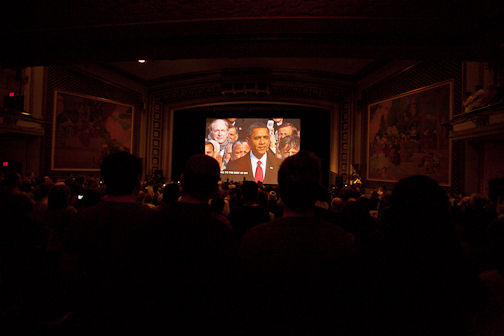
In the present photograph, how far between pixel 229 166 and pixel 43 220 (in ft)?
36.9

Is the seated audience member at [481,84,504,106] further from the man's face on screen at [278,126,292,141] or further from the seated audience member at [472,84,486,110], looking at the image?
the man's face on screen at [278,126,292,141]

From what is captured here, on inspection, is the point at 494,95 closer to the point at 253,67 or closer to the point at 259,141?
the point at 253,67

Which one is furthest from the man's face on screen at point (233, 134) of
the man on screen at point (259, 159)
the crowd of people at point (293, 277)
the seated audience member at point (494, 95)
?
the crowd of people at point (293, 277)

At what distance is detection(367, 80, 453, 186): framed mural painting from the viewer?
313 inches

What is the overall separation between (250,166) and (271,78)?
4.24 m

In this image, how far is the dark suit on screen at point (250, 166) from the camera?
13352mm

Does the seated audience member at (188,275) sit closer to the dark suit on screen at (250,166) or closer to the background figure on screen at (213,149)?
the dark suit on screen at (250,166)

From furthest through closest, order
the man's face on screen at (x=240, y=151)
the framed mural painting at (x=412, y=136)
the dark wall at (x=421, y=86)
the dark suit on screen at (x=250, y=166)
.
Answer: the man's face on screen at (x=240, y=151), the dark suit on screen at (x=250, y=166), the framed mural painting at (x=412, y=136), the dark wall at (x=421, y=86)

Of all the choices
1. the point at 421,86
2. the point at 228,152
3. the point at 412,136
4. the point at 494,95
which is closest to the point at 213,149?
the point at 228,152

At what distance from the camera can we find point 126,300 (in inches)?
39.7

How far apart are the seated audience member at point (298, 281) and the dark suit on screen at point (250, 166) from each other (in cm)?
1230

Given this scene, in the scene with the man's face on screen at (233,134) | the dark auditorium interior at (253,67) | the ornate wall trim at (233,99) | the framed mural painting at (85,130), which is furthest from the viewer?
the man's face on screen at (233,134)

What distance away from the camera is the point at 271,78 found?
12.7 metres

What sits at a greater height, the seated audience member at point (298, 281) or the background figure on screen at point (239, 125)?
the background figure on screen at point (239, 125)
